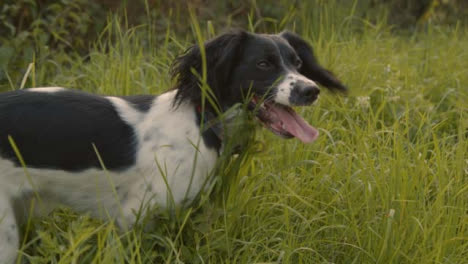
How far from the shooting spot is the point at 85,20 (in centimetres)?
464

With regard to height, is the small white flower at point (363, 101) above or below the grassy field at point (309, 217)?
below

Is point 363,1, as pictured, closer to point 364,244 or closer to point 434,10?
point 434,10

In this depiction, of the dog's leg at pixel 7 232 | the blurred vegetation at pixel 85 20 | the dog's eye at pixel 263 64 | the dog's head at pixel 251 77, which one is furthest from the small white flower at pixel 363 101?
the dog's leg at pixel 7 232

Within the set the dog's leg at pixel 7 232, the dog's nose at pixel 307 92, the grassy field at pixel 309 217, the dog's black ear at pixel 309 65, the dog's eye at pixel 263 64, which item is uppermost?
the dog's eye at pixel 263 64

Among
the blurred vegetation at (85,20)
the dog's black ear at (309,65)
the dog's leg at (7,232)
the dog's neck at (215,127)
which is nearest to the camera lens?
the dog's leg at (7,232)

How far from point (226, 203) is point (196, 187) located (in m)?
0.19

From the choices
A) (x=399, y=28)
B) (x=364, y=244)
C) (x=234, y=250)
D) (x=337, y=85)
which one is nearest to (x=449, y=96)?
(x=337, y=85)

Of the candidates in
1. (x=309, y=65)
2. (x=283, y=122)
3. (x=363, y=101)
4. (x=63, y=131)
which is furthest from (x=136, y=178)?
(x=363, y=101)

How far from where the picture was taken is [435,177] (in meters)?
2.77

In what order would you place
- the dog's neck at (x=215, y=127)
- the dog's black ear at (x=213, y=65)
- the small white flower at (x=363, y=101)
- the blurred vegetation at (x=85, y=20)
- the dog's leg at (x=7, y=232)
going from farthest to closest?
the blurred vegetation at (x=85, y=20) → the small white flower at (x=363, y=101) → the dog's black ear at (x=213, y=65) → the dog's neck at (x=215, y=127) → the dog's leg at (x=7, y=232)

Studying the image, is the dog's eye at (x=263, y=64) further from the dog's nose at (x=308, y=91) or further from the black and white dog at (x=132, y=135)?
the dog's nose at (x=308, y=91)

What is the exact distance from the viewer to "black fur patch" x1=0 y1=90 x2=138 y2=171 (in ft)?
7.86

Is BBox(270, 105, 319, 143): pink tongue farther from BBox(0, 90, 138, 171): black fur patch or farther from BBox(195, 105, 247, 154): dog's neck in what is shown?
BBox(0, 90, 138, 171): black fur patch

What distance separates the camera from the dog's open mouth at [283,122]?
2.48 m
